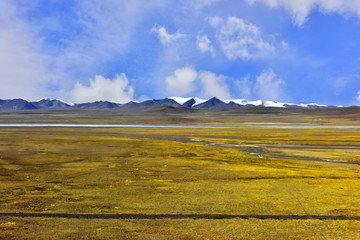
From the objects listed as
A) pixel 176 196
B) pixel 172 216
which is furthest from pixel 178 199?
pixel 172 216

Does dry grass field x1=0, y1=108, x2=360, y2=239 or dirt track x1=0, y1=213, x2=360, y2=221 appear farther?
dirt track x1=0, y1=213, x2=360, y2=221

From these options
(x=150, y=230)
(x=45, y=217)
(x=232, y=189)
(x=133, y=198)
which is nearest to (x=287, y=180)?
(x=232, y=189)

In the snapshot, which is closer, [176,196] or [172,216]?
[172,216]

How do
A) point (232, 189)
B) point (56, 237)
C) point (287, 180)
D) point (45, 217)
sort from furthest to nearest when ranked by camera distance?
point (287, 180) < point (232, 189) < point (45, 217) < point (56, 237)

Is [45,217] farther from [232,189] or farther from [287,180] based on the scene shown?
[287,180]

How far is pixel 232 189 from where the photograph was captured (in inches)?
488

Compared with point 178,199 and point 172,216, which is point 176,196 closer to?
point 178,199

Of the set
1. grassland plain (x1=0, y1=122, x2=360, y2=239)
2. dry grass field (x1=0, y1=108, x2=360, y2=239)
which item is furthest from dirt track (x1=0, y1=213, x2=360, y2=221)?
grassland plain (x1=0, y1=122, x2=360, y2=239)

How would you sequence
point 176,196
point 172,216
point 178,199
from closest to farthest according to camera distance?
1. point 172,216
2. point 178,199
3. point 176,196

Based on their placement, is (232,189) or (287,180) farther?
(287,180)

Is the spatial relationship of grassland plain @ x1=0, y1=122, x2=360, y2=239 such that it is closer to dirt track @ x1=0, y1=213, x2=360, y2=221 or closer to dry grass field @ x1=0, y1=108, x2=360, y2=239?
dry grass field @ x1=0, y1=108, x2=360, y2=239

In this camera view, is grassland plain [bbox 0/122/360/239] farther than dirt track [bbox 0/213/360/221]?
No

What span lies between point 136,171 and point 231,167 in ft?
17.1

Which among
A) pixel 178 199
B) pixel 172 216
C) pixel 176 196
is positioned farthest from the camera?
pixel 176 196
